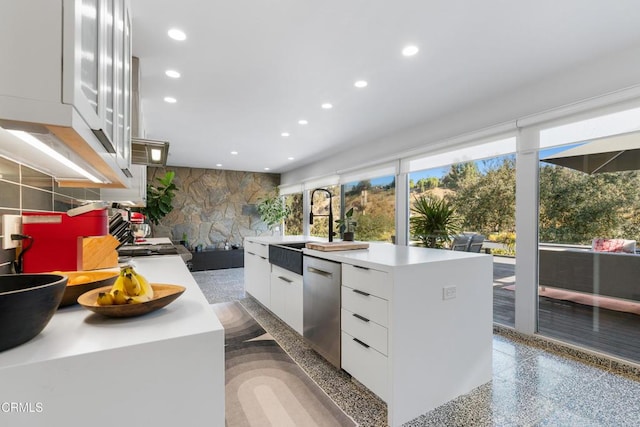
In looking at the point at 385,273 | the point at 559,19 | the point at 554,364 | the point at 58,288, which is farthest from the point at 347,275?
the point at 559,19

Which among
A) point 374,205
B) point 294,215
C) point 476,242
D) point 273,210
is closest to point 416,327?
point 476,242

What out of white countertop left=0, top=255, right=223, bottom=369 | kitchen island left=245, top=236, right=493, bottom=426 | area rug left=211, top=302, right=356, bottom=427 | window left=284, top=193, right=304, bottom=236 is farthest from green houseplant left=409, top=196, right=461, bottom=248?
window left=284, top=193, right=304, bottom=236

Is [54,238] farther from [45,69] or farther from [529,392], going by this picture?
[529,392]

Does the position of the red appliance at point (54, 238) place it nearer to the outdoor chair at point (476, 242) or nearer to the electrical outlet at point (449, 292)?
the electrical outlet at point (449, 292)

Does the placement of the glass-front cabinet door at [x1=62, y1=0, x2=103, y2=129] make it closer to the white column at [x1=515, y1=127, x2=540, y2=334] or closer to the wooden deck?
the white column at [x1=515, y1=127, x2=540, y2=334]

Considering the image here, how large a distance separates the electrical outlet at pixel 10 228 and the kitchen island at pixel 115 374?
54 centimetres

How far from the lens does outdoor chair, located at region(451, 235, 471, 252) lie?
3.52 m

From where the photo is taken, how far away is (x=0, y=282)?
0.80 meters

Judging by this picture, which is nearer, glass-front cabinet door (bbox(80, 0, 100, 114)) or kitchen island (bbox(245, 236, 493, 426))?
glass-front cabinet door (bbox(80, 0, 100, 114))

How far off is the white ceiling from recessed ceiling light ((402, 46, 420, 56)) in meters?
0.05

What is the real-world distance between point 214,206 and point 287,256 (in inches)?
203

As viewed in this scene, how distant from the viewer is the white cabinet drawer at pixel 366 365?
1.73m

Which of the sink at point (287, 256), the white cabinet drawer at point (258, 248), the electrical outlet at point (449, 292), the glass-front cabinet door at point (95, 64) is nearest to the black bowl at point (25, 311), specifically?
the glass-front cabinet door at point (95, 64)

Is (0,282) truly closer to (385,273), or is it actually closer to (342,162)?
(385,273)
